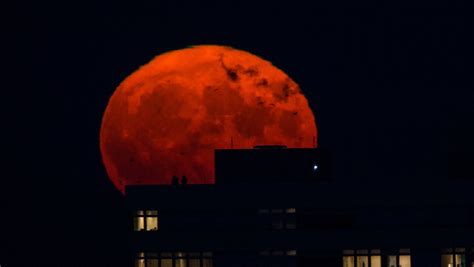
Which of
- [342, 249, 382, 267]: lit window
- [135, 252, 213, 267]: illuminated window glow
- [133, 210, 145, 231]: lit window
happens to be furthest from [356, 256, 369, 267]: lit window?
[133, 210, 145, 231]: lit window

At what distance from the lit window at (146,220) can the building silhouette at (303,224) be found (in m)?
0.06

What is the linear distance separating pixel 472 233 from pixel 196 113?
5360 cm

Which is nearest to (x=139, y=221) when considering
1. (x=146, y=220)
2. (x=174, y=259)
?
(x=146, y=220)

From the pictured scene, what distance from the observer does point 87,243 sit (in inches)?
4909

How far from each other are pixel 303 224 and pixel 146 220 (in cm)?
972

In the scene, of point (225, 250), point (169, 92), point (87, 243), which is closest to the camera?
point (225, 250)

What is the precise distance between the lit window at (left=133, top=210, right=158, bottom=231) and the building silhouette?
62 millimetres

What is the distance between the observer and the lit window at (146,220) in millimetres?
85938

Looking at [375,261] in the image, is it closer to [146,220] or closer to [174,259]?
[174,259]

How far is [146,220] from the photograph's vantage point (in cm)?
8606

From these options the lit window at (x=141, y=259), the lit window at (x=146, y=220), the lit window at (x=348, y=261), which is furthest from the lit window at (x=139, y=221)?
the lit window at (x=348, y=261)

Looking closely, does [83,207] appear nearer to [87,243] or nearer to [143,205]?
[87,243]

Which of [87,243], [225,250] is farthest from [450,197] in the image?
[87,243]

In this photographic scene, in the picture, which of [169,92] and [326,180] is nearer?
[326,180]
